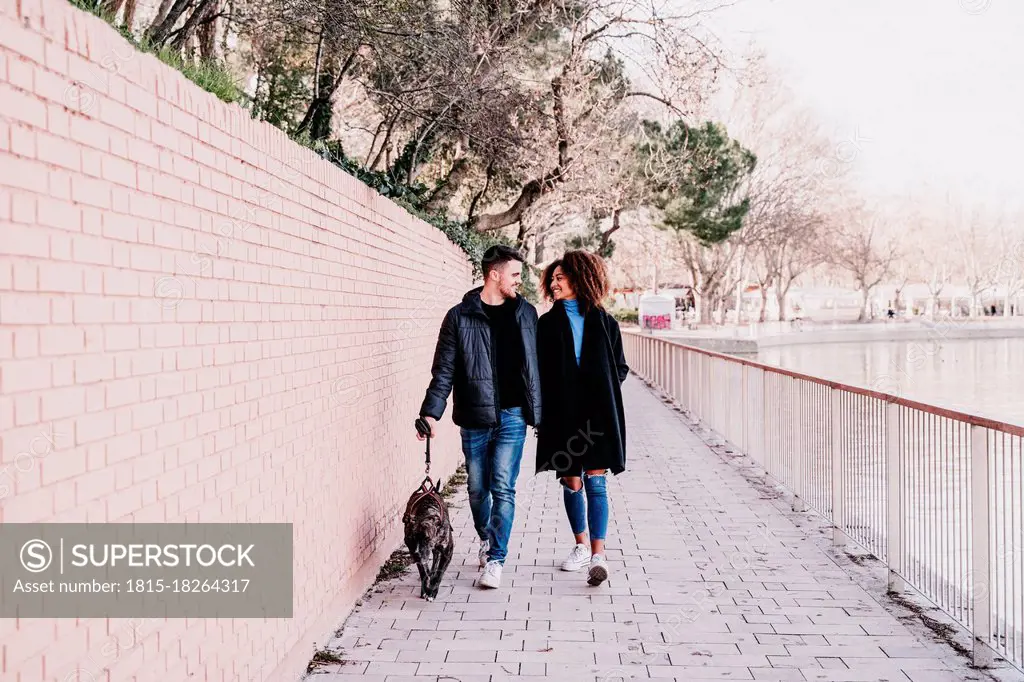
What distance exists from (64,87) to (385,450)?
15.0ft

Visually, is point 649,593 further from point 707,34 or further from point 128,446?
point 707,34

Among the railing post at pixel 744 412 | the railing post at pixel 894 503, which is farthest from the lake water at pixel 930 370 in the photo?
the railing post at pixel 894 503

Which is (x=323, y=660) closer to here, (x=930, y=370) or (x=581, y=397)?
(x=581, y=397)

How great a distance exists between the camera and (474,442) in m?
6.01

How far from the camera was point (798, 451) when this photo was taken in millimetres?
8242

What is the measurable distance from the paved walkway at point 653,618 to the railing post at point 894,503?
219 mm

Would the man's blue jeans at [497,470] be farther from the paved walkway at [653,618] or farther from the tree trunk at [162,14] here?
the tree trunk at [162,14]

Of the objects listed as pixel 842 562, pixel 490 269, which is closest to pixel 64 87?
pixel 490 269

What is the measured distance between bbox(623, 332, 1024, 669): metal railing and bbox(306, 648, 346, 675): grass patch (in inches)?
113

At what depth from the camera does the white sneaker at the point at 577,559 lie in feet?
20.4

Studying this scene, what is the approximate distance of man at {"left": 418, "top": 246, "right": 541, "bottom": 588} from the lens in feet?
19.1

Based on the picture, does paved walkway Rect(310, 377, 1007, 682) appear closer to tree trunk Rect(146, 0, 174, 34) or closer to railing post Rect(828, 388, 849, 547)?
railing post Rect(828, 388, 849, 547)

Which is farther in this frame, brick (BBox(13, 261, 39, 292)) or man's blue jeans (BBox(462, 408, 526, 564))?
man's blue jeans (BBox(462, 408, 526, 564))

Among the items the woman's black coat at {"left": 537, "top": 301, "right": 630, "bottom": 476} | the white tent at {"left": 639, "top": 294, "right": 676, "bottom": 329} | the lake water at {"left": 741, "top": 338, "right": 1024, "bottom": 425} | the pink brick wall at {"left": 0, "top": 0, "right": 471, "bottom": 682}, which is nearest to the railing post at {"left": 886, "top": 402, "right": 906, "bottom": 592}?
the woman's black coat at {"left": 537, "top": 301, "right": 630, "bottom": 476}
